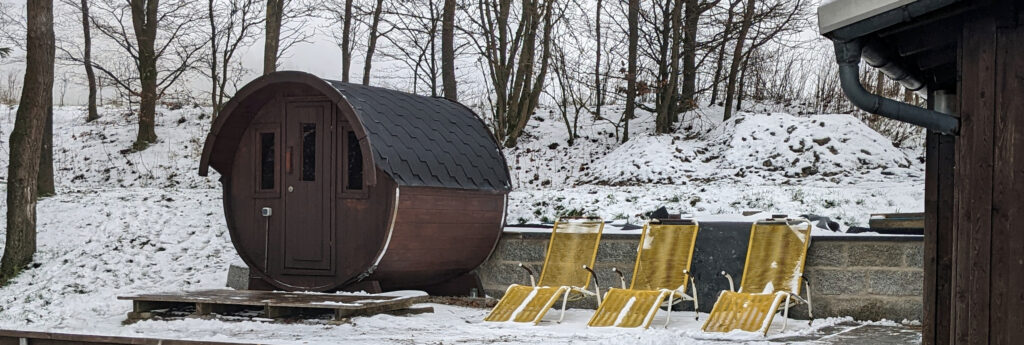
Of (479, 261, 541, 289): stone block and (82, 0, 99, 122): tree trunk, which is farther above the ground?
(82, 0, 99, 122): tree trunk

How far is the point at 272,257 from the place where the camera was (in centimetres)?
970

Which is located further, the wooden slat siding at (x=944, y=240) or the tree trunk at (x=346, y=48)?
the tree trunk at (x=346, y=48)

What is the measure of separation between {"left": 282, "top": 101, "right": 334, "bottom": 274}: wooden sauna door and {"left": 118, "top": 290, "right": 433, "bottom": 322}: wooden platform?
0.54 metres

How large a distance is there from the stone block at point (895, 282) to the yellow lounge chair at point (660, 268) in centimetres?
143

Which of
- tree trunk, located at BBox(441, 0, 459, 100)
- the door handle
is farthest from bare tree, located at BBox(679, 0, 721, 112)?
the door handle

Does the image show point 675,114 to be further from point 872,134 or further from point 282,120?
point 282,120

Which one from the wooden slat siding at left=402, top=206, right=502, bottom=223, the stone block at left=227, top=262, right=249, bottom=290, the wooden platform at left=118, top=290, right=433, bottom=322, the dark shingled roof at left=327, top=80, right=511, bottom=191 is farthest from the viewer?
the stone block at left=227, top=262, right=249, bottom=290

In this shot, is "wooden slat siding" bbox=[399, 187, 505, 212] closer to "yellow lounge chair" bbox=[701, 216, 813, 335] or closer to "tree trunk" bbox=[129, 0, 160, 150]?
"yellow lounge chair" bbox=[701, 216, 813, 335]

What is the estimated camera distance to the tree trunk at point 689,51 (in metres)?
16.4

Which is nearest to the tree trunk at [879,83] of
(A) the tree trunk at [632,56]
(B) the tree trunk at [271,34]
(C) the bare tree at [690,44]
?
(C) the bare tree at [690,44]

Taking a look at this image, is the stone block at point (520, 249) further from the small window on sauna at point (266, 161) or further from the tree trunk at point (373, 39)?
the tree trunk at point (373, 39)

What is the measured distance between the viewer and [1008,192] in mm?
3312

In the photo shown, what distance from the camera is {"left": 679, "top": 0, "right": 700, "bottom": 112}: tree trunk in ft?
53.8

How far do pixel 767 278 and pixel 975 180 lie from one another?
16.0 feet
